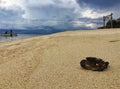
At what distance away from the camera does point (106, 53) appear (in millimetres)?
12602

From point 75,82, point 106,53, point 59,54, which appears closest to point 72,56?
point 59,54

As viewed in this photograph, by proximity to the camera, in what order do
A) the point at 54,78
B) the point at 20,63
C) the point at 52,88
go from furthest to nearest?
1. the point at 20,63
2. the point at 54,78
3. the point at 52,88

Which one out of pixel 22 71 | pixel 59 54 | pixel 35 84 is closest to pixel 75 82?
pixel 35 84

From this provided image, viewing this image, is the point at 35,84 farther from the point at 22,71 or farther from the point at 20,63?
the point at 20,63

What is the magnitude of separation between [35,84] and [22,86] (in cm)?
42

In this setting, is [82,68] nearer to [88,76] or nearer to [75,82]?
[88,76]

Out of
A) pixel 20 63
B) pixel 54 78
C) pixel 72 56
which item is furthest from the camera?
pixel 72 56

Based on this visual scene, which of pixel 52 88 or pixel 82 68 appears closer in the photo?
pixel 52 88

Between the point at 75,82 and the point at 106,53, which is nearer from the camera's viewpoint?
the point at 75,82

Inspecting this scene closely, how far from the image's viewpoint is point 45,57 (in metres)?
12.1

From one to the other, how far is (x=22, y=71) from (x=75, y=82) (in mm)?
2497

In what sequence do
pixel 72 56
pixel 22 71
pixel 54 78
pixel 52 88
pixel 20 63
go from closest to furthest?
pixel 52 88, pixel 54 78, pixel 22 71, pixel 20 63, pixel 72 56

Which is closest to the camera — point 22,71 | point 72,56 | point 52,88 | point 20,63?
point 52,88

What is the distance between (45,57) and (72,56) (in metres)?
1.31
